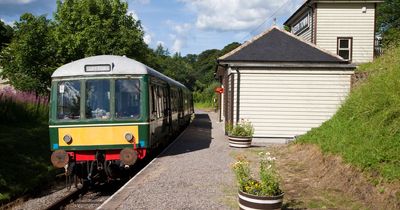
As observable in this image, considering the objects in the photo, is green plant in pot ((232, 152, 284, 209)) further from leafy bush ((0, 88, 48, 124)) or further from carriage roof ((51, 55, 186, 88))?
leafy bush ((0, 88, 48, 124))

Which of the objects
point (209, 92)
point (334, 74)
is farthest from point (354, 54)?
point (209, 92)

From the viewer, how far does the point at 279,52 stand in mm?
17469

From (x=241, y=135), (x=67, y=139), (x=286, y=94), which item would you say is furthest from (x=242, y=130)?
(x=67, y=139)

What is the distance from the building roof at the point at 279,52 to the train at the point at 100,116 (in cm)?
745

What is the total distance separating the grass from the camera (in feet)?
24.7

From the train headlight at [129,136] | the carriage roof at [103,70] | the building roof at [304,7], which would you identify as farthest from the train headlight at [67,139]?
the building roof at [304,7]

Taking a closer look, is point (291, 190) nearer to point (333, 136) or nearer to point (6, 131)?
point (333, 136)

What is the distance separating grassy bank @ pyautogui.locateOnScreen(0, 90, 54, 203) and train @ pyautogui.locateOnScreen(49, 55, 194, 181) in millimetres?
1341

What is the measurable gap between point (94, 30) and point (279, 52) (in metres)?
17.7

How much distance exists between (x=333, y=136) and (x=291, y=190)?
8.66 feet

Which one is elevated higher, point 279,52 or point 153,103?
point 279,52

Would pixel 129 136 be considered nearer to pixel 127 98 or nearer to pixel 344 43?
pixel 127 98

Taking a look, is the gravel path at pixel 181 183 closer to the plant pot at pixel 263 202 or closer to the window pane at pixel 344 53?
the plant pot at pixel 263 202

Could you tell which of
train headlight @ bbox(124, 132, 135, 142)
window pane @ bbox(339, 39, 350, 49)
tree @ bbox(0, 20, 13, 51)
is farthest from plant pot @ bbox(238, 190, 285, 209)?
tree @ bbox(0, 20, 13, 51)
